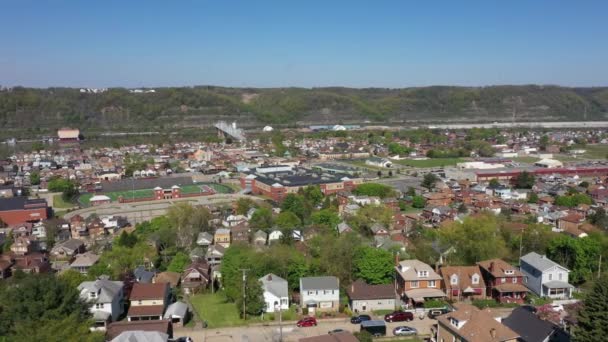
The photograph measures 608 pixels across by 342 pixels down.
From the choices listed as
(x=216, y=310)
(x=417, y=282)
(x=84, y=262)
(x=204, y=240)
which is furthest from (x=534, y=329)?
(x=84, y=262)

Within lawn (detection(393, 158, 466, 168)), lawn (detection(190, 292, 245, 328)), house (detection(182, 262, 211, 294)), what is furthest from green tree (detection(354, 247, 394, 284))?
lawn (detection(393, 158, 466, 168))

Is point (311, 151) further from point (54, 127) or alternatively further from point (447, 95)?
point (447, 95)

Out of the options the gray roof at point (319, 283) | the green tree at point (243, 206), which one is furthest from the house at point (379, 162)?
the gray roof at point (319, 283)

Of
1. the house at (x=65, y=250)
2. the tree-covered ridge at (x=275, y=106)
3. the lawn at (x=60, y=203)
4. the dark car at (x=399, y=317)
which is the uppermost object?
the tree-covered ridge at (x=275, y=106)

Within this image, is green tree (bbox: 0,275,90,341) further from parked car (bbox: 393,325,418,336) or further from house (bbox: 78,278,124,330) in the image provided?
parked car (bbox: 393,325,418,336)

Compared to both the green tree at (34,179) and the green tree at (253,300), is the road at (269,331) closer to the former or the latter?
the green tree at (253,300)

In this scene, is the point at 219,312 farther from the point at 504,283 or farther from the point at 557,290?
the point at 557,290
